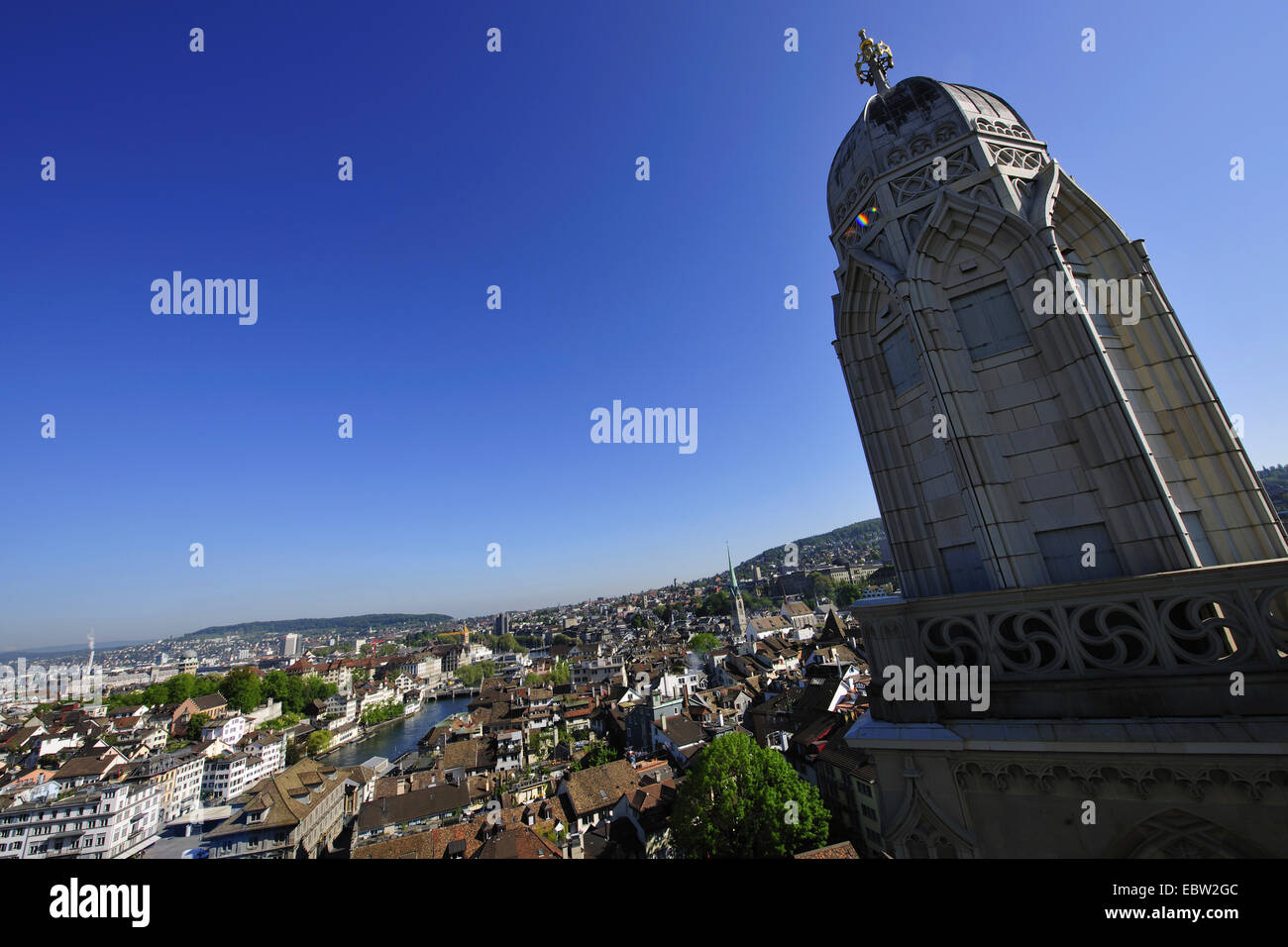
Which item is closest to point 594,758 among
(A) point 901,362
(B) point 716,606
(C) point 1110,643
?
(A) point 901,362

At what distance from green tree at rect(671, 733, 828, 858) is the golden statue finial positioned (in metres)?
27.7

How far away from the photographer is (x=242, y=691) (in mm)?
98812

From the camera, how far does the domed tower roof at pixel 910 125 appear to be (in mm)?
6930

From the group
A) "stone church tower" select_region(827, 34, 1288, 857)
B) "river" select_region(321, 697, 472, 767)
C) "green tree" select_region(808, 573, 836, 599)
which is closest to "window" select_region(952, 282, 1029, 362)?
"stone church tower" select_region(827, 34, 1288, 857)

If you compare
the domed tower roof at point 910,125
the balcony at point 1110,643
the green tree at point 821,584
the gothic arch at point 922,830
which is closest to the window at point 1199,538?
the balcony at point 1110,643

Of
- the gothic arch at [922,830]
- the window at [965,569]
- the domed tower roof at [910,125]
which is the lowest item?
the gothic arch at [922,830]

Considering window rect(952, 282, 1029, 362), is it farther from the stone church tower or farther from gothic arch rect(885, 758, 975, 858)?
gothic arch rect(885, 758, 975, 858)

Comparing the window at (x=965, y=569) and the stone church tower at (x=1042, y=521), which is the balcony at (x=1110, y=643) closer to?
the stone church tower at (x=1042, y=521)

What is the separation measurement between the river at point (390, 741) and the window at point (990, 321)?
8493 centimetres

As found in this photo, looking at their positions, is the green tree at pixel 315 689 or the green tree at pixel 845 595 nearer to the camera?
the green tree at pixel 315 689

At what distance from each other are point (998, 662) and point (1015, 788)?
45.6 inches

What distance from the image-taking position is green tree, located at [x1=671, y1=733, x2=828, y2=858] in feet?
80.1

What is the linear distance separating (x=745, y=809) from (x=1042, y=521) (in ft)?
81.0
